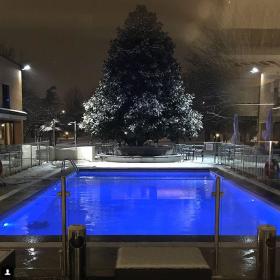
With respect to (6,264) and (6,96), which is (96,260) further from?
(6,96)

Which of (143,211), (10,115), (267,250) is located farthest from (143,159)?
(267,250)

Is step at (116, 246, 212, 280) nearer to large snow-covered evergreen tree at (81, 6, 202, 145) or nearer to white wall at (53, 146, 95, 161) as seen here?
white wall at (53, 146, 95, 161)

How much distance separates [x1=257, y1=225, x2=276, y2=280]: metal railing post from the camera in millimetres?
4008

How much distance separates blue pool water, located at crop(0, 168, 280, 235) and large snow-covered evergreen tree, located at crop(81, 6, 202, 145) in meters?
10.3

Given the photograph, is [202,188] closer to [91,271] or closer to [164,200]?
[164,200]

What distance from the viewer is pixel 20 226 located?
8.28 metres

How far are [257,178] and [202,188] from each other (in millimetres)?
2337

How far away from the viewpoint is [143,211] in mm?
9875

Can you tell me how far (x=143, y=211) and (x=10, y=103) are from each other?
1997 centimetres

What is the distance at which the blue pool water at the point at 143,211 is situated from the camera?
26.2 ft

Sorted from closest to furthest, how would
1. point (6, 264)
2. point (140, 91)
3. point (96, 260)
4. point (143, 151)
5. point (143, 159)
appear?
point (6, 264) → point (96, 260) → point (143, 159) → point (143, 151) → point (140, 91)

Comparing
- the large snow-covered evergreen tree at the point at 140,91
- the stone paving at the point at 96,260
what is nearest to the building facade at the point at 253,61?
the large snow-covered evergreen tree at the point at 140,91

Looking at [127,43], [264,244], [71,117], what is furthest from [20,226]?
[71,117]

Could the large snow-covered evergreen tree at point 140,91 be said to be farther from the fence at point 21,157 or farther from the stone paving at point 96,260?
the stone paving at point 96,260
